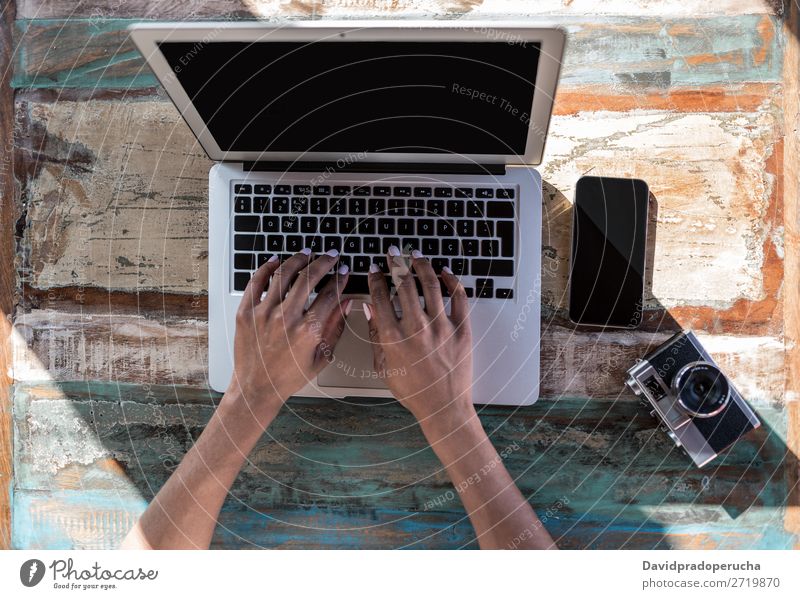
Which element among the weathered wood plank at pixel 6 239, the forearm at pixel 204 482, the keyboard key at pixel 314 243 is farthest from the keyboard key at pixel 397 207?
the weathered wood plank at pixel 6 239

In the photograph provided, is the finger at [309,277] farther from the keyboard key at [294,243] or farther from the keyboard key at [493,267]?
the keyboard key at [493,267]

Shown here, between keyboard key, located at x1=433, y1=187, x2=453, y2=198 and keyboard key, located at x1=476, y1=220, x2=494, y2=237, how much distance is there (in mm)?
52

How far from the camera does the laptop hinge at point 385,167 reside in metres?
0.72

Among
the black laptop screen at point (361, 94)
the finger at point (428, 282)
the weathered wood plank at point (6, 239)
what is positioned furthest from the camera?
the weathered wood plank at point (6, 239)

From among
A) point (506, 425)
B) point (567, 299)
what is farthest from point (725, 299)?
point (506, 425)

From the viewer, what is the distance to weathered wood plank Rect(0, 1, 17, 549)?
2.73 ft

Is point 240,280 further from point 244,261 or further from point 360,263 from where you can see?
point 360,263

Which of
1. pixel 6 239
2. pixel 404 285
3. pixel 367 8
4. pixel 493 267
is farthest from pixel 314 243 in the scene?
pixel 6 239

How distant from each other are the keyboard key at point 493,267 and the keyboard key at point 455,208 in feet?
0.20

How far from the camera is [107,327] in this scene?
83cm

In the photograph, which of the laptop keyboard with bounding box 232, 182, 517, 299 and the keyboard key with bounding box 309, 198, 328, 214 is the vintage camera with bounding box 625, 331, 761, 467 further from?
the keyboard key with bounding box 309, 198, 328, 214

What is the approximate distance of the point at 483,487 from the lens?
2.45 feet

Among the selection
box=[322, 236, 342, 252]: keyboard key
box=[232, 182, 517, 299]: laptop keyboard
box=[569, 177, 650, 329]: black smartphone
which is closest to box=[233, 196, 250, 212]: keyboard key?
box=[232, 182, 517, 299]: laptop keyboard

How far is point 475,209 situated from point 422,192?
0.23 feet
